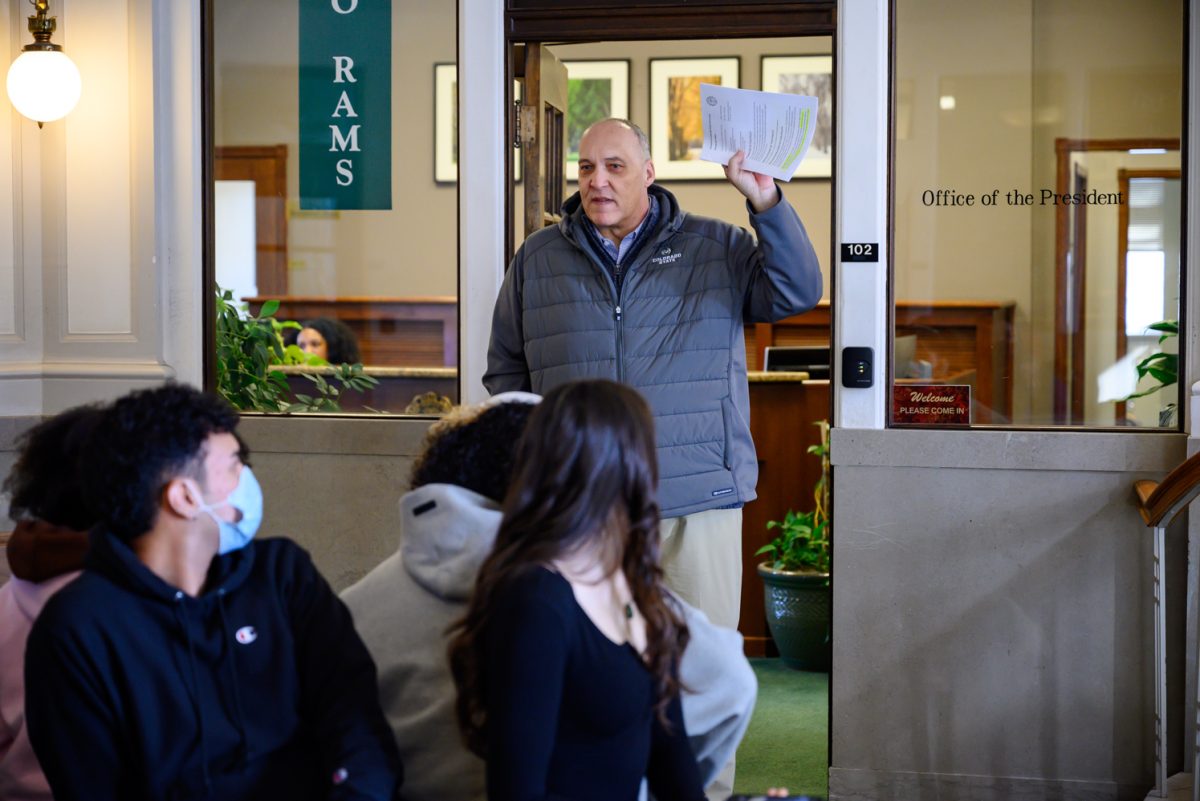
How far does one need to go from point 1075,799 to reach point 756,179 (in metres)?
1.87

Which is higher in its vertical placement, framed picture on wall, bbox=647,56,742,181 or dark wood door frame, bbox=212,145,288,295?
framed picture on wall, bbox=647,56,742,181

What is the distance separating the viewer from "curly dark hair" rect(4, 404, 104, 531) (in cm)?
192

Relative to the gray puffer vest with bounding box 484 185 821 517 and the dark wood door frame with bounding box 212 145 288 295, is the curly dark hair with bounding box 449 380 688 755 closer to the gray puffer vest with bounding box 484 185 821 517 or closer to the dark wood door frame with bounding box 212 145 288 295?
the gray puffer vest with bounding box 484 185 821 517

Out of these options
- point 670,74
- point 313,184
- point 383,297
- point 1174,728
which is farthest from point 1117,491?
point 670,74

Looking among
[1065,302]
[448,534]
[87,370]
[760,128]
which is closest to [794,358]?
[1065,302]

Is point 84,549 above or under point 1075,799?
above

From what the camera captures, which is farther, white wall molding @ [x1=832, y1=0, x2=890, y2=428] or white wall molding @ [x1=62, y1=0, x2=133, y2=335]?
white wall molding @ [x1=62, y1=0, x2=133, y2=335]

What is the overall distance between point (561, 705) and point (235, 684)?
45 centimetres

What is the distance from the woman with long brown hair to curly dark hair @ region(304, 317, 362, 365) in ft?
8.29

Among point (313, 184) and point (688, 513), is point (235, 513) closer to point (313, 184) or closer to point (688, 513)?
point (688, 513)

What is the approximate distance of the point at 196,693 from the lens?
5.65 ft

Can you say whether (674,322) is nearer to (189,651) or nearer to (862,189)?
(862,189)

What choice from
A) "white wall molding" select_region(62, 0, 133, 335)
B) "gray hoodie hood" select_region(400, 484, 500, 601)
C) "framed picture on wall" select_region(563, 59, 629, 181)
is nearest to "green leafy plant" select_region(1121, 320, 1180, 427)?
"gray hoodie hood" select_region(400, 484, 500, 601)

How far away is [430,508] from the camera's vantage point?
1.75 meters
